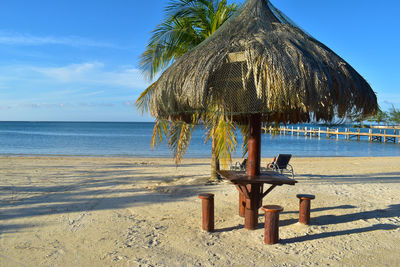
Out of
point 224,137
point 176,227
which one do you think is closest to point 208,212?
point 176,227

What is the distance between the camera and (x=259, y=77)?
→ 13.3ft

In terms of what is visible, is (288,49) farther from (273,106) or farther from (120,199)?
(120,199)

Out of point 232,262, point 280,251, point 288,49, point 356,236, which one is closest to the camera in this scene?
point 232,262

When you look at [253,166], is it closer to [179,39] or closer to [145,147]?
[179,39]

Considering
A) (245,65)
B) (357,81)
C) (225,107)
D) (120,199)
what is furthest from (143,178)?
(357,81)

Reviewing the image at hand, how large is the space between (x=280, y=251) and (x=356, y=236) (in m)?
1.42

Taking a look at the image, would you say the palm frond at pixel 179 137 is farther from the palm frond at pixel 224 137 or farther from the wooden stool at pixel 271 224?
the wooden stool at pixel 271 224

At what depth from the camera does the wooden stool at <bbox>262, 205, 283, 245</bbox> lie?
408 centimetres

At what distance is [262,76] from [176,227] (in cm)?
263

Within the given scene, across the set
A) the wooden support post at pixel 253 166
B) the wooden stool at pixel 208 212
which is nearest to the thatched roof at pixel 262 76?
the wooden support post at pixel 253 166

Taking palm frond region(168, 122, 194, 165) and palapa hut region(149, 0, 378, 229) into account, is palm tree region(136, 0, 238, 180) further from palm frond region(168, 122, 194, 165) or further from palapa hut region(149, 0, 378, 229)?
palapa hut region(149, 0, 378, 229)

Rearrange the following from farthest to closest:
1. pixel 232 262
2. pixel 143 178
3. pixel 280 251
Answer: pixel 143 178 < pixel 280 251 < pixel 232 262

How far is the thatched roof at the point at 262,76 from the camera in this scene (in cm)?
398

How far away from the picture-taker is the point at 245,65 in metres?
4.41
